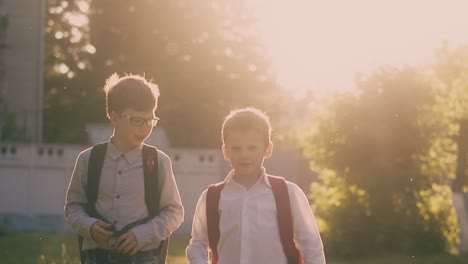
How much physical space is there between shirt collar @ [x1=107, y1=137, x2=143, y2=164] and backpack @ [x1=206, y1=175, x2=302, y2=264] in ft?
1.53

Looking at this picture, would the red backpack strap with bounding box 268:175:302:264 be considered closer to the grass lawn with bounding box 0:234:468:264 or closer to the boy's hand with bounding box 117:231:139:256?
the boy's hand with bounding box 117:231:139:256

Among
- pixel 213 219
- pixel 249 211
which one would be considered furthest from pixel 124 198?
pixel 249 211

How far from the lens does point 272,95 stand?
36031mm

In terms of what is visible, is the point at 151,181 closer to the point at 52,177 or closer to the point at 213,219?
the point at 213,219

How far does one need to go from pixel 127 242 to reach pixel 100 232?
0.14 metres

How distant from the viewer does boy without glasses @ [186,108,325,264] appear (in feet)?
14.5

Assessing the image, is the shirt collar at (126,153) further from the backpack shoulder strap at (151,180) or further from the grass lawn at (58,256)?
the grass lawn at (58,256)

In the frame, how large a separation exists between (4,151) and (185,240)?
677 cm

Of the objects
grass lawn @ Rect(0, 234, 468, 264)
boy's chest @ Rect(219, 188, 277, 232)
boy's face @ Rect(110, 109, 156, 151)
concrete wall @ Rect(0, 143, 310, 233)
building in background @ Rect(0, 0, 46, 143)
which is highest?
building in background @ Rect(0, 0, 46, 143)

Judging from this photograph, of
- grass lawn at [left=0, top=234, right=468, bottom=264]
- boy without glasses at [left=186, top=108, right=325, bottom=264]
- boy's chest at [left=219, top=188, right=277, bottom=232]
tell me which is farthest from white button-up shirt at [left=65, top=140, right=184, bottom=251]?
grass lawn at [left=0, top=234, right=468, bottom=264]

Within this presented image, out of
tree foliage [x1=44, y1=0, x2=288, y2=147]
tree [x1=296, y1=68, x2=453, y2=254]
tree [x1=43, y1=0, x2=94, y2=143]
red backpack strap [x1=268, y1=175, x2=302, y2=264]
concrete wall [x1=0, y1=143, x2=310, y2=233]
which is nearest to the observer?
red backpack strap [x1=268, y1=175, x2=302, y2=264]

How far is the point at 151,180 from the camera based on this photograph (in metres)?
4.79

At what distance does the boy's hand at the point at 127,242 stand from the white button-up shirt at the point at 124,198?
30 mm

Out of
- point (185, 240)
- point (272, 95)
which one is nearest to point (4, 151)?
point (185, 240)
